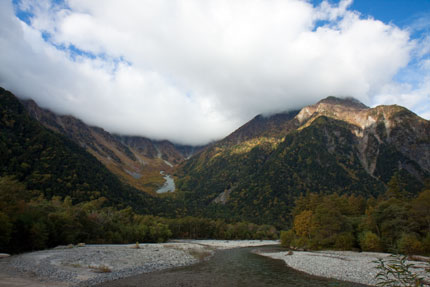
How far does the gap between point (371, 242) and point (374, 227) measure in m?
5.31

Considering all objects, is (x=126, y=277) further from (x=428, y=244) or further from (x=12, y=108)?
(x=12, y=108)

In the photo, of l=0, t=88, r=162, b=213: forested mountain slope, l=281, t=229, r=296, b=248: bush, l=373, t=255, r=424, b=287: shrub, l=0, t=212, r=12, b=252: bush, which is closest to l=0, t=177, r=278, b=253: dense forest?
l=0, t=212, r=12, b=252: bush

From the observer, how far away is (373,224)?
60500mm

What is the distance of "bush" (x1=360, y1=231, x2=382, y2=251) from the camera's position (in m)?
56.9

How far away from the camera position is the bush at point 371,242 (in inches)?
2239

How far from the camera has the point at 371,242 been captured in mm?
57312

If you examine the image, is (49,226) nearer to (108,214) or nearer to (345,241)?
(108,214)

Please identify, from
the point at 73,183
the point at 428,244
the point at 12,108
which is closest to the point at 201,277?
the point at 428,244

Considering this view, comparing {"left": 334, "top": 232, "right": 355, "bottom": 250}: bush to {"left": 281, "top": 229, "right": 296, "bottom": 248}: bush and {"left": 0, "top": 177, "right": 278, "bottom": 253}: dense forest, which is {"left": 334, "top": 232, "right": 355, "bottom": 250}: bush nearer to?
{"left": 281, "top": 229, "right": 296, "bottom": 248}: bush

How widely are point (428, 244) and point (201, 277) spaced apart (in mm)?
47077

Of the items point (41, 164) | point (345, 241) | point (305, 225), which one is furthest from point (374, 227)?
point (41, 164)

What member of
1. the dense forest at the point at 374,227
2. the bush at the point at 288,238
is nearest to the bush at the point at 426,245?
the dense forest at the point at 374,227

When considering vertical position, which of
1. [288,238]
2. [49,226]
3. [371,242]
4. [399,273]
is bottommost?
[288,238]

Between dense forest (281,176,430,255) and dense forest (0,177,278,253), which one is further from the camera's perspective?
dense forest (281,176,430,255)
